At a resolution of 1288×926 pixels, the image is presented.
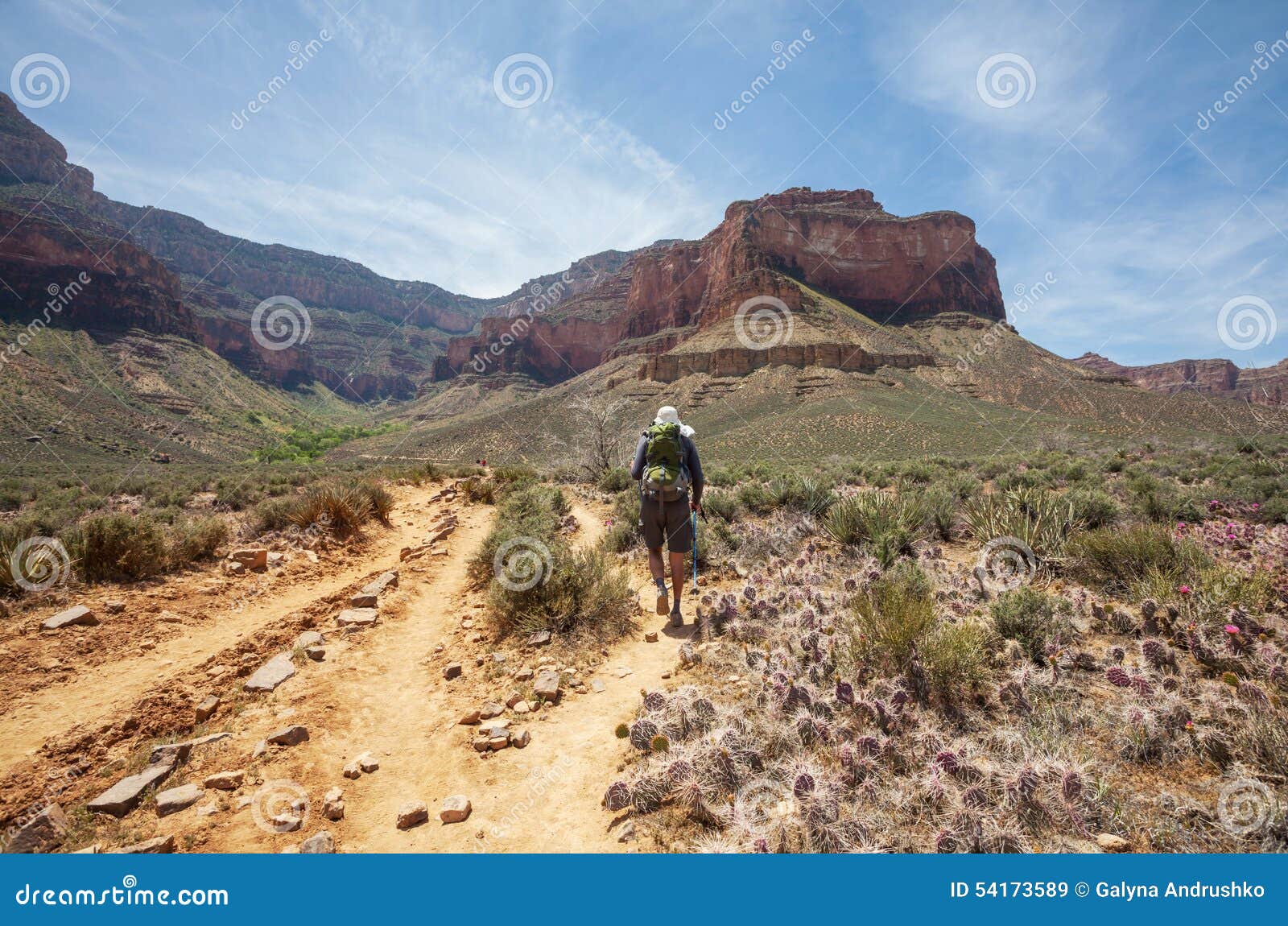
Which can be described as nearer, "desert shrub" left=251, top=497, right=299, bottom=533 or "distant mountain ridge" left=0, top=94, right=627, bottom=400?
"desert shrub" left=251, top=497, right=299, bottom=533

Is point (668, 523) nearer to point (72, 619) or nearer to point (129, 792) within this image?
point (129, 792)

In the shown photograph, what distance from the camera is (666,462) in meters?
5.39

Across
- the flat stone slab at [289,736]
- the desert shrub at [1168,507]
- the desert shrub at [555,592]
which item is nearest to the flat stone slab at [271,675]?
the flat stone slab at [289,736]

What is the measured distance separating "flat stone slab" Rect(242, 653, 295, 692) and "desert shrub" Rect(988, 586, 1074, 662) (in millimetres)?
5571

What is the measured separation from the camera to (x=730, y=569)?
20.6ft

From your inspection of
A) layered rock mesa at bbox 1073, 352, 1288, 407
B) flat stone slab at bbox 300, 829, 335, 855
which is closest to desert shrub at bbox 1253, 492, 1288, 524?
flat stone slab at bbox 300, 829, 335, 855

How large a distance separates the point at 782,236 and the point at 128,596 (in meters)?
108

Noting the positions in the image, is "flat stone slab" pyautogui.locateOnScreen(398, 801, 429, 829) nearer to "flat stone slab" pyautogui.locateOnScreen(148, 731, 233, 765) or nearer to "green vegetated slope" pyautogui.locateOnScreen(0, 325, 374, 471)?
"flat stone slab" pyautogui.locateOnScreen(148, 731, 233, 765)

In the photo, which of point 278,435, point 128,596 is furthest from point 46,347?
point 128,596

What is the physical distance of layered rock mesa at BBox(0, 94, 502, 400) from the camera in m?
76.1

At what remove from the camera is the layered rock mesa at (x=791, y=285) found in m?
66.8

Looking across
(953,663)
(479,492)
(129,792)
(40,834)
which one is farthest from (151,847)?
(479,492)

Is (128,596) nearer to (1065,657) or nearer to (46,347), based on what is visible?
(1065,657)

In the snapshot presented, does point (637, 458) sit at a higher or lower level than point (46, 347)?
lower
